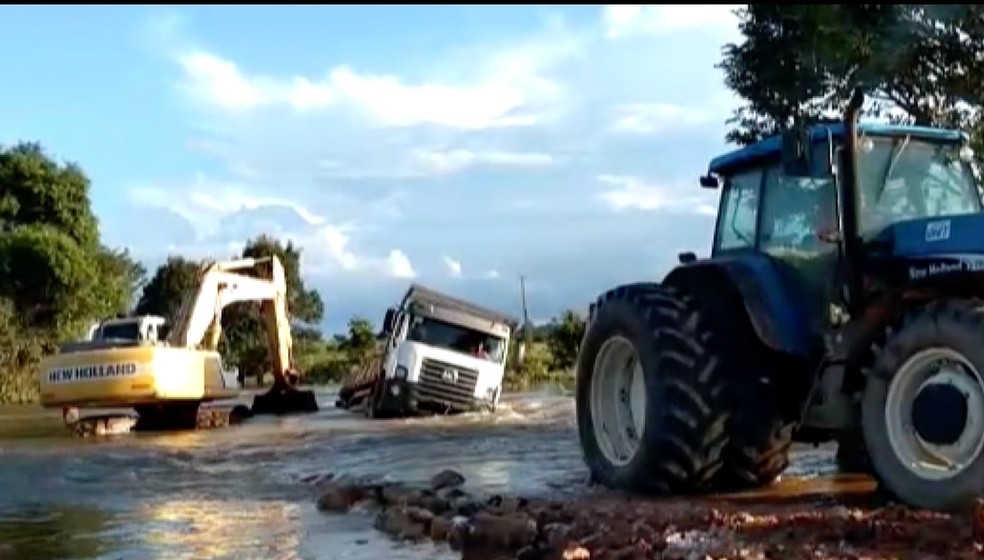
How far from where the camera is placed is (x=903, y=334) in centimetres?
751

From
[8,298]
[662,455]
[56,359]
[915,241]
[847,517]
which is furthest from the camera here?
[8,298]

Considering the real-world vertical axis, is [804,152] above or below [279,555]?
above

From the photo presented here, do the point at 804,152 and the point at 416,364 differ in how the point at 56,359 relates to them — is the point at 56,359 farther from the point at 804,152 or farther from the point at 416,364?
the point at 804,152

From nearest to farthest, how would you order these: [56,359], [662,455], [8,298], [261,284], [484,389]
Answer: [662,455]
[56,359]
[484,389]
[261,284]
[8,298]

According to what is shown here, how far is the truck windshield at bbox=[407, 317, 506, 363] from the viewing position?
2223 cm

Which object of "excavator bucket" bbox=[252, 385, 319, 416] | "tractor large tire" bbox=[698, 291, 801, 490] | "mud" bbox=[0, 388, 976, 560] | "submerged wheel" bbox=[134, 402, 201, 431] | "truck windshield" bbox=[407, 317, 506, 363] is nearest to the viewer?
"mud" bbox=[0, 388, 976, 560]

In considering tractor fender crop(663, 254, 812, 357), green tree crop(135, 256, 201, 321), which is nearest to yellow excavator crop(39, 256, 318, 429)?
tractor fender crop(663, 254, 812, 357)

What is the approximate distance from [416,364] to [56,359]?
17.8 feet

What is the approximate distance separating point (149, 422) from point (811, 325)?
51.1 feet

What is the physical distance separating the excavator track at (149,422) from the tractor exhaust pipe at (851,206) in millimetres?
15098

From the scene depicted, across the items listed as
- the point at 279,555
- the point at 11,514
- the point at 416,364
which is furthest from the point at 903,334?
the point at 416,364

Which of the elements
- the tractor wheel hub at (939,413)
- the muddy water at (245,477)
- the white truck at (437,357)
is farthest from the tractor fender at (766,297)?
the white truck at (437,357)

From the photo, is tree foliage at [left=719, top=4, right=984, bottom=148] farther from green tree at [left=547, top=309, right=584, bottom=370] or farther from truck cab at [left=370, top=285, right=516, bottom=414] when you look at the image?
green tree at [left=547, top=309, right=584, bottom=370]

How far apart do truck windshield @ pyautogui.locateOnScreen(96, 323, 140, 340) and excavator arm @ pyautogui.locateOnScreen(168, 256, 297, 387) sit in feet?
2.62
